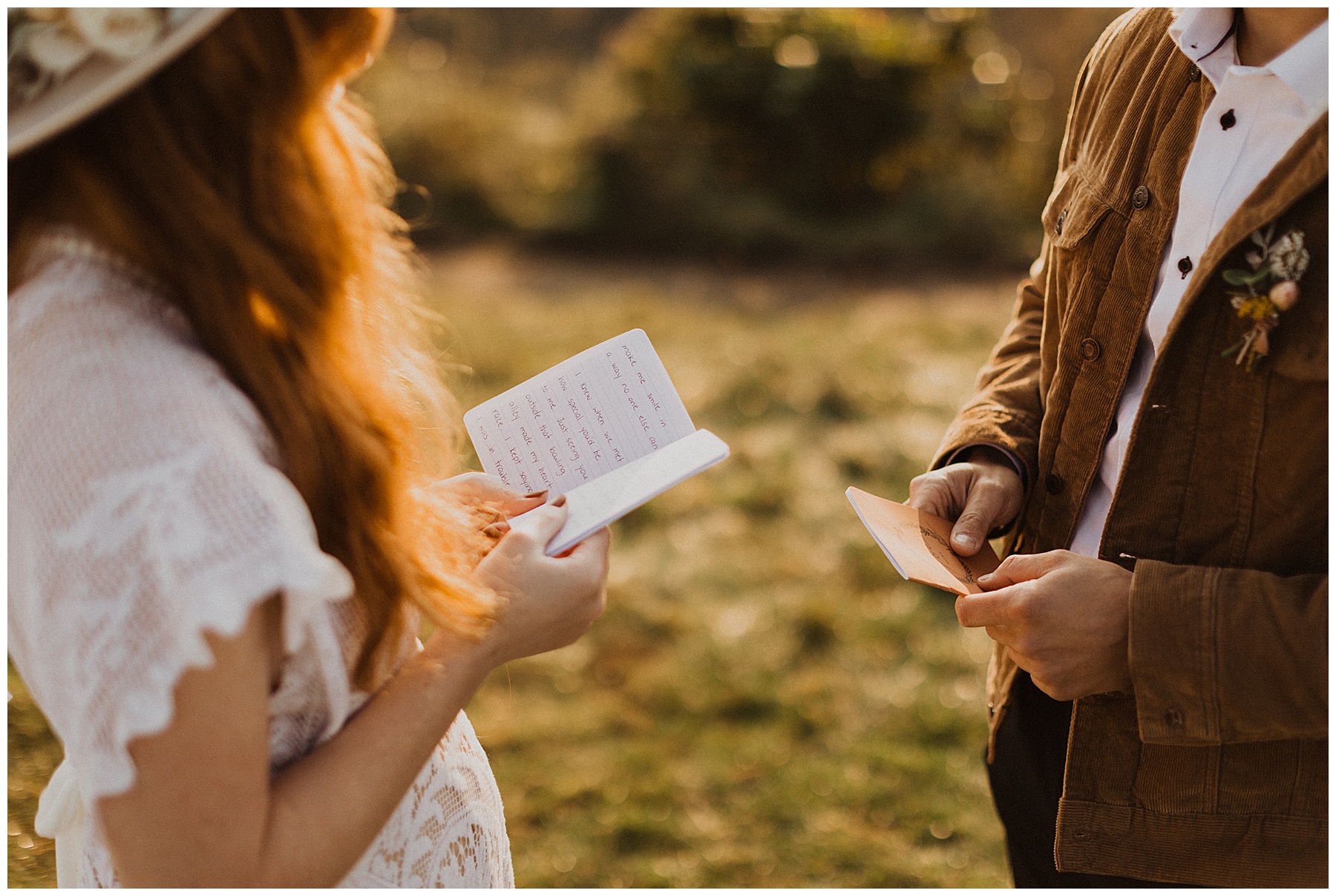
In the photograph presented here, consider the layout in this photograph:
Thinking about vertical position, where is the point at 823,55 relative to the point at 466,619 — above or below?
below

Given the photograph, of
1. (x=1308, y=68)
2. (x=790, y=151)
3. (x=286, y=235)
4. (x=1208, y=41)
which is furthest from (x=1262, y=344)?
(x=790, y=151)

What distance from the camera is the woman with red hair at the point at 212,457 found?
0.83 meters

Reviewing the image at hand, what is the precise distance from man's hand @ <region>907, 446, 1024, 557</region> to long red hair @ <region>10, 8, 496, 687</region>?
818 millimetres

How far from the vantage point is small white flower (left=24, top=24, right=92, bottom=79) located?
83cm

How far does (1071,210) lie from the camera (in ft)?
5.07

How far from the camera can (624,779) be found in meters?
2.92

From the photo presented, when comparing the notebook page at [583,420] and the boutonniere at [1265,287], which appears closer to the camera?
the boutonniere at [1265,287]

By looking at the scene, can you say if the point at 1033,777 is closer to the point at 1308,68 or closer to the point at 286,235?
the point at 1308,68

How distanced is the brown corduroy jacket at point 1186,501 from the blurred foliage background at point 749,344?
1.02 m

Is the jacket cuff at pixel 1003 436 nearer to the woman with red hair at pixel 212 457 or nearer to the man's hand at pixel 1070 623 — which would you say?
the man's hand at pixel 1070 623

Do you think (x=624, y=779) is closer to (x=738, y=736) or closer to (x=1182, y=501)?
(x=738, y=736)

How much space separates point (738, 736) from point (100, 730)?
2.47 meters

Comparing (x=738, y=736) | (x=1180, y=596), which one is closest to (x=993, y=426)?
(x=1180, y=596)

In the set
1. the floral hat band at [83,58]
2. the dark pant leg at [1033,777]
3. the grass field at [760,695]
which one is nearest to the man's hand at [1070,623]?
the dark pant leg at [1033,777]
